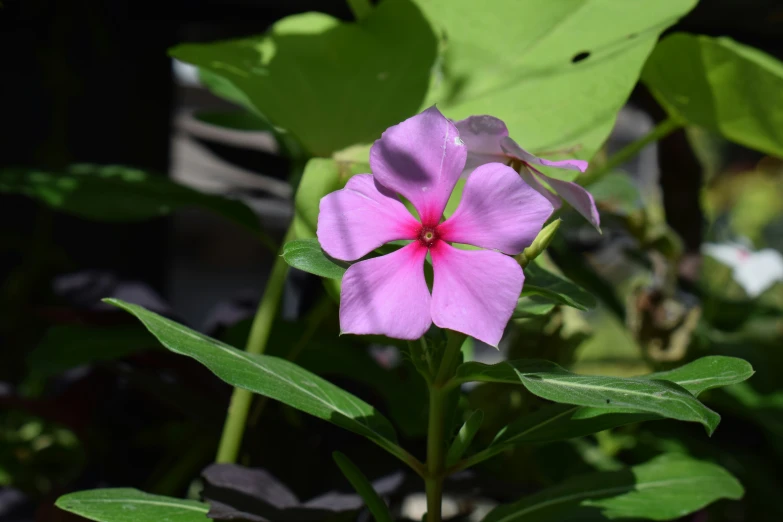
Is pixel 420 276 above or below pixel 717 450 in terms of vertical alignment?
above

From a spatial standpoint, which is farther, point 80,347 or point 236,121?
point 236,121

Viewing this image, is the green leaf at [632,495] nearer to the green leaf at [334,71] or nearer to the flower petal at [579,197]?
the flower petal at [579,197]

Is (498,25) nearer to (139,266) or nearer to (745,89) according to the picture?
(745,89)

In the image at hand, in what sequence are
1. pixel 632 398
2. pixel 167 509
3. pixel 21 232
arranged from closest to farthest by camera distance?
1. pixel 632 398
2. pixel 167 509
3. pixel 21 232

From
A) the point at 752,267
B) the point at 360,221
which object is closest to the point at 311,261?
the point at 360,221

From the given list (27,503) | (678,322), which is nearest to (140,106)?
(27,503)

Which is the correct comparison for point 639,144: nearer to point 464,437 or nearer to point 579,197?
point 579,197

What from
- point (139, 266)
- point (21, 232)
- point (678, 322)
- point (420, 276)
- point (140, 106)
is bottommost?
point (678, 322)
